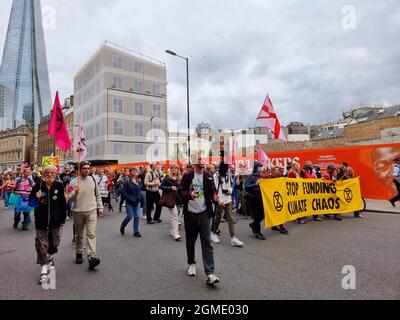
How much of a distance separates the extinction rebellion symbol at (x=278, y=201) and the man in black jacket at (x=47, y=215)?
207 inches

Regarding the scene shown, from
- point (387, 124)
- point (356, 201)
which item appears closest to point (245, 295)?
point (356, 201)

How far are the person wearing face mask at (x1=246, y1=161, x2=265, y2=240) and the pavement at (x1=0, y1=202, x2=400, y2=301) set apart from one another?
0.29 meters

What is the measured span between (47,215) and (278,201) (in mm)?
5656

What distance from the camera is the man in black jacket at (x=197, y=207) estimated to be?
4344mm

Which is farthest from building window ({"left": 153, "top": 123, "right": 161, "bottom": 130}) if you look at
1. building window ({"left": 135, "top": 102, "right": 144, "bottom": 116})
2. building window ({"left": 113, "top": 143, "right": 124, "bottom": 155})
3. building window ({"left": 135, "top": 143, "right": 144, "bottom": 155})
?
building window ({"left": 113, "top": 143, "right": 124, "bottom": 155})

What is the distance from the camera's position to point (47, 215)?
458cm

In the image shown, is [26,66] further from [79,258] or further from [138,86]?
[79,258]

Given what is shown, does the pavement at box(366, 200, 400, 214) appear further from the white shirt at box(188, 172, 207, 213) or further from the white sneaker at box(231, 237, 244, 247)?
the white shirt at box(188, 172, 207, 213)

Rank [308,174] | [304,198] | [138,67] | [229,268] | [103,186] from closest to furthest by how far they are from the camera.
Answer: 1. [229,268]
2. [304,198]
3. [308,174]
4. [103,186]
5. [138,67]

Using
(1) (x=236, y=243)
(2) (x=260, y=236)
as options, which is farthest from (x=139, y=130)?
(1) (x=236, y=243)

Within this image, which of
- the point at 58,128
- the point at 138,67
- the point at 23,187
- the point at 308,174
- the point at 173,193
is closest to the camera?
the point at 58,128

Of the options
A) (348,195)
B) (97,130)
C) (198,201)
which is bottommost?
(348,195)

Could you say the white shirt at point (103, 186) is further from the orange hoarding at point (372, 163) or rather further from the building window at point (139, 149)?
the building window at point (139, 149)

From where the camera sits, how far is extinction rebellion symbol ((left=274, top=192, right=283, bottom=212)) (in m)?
7.59
